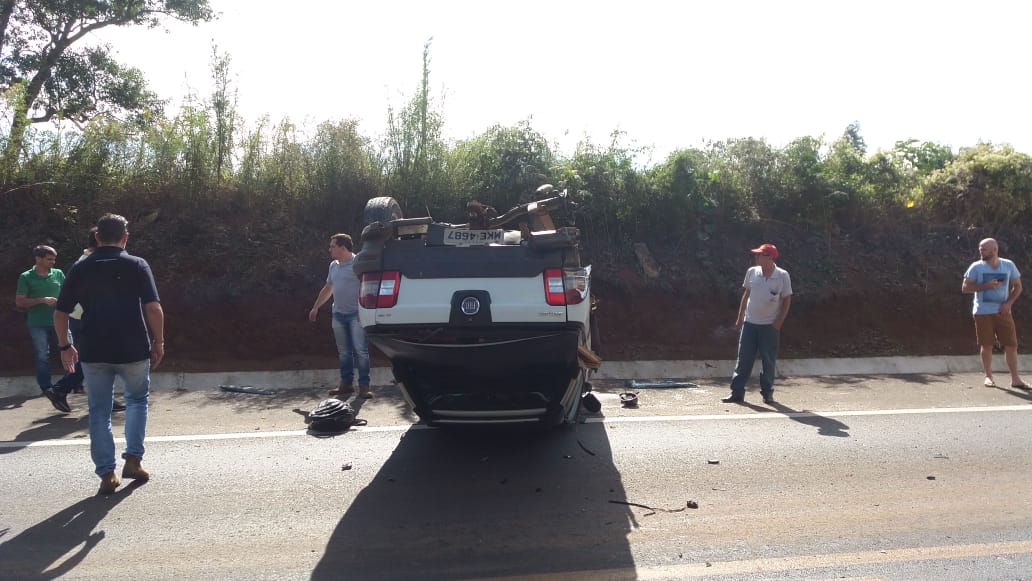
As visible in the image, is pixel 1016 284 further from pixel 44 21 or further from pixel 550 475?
pixel 44 21

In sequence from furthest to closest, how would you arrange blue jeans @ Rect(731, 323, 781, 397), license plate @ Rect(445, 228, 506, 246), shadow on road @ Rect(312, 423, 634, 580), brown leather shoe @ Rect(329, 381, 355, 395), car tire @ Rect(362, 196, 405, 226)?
brown leather shoe @ Rect(329, 381, 355, 395)
blue jeans @ Rect(731, 323, 781, 397)
car tire @ Rect(362, 196, 405, 226)
license plate @ Rect(445, 228, 506, 246)
shadow on road @ Rect(312, 423, 634, 580)

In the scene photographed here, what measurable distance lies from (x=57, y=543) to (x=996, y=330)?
10244mm

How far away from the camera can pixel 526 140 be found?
43.8 ft

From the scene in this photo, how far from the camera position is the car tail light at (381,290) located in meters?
5.16

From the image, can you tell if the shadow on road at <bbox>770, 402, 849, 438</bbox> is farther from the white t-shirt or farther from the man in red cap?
the white t-shirt

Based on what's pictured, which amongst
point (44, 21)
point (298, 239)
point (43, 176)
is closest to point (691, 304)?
point (298, 239)

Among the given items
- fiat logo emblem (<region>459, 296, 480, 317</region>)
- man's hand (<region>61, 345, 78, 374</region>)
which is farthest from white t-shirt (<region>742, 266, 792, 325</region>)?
man's hand (<region>61, 345, 78, 374</region>)

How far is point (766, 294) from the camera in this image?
8.16 meters

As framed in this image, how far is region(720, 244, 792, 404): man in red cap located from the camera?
8.14m

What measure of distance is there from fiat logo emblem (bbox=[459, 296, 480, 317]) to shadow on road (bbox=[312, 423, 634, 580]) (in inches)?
49.8

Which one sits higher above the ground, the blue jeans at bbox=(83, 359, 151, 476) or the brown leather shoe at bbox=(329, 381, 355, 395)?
the blue jeans at bbox=(83, 359, 151, 476)

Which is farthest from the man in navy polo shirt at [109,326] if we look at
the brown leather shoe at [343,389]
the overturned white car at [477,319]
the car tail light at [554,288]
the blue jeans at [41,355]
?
the blue jeans at [41,355]

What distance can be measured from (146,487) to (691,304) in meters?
9.66

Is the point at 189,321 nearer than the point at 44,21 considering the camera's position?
Yes
